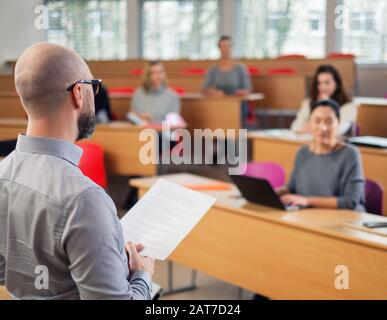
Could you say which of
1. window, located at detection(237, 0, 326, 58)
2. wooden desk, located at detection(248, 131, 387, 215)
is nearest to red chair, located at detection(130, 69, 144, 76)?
window, located at detection(237, 0, 326, 58)

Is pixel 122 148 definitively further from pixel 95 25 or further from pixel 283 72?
pixel 95 25

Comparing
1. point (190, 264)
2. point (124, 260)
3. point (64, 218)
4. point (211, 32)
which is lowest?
point (190, 264)

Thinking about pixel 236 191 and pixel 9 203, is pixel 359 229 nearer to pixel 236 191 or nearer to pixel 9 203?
pixel 236 191

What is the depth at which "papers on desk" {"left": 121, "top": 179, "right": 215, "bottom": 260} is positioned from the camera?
5.07 feet

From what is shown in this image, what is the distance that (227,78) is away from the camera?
7660 millimetres

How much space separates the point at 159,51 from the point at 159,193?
9.53 metres

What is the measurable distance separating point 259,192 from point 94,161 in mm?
2455

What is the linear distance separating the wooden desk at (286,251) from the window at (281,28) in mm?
6749

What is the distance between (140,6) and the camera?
1102cm

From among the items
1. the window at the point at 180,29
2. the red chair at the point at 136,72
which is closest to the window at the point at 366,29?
the window at the point at 180,29

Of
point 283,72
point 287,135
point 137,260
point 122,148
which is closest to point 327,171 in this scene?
point 287,135

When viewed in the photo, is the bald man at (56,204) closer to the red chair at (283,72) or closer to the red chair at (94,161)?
the red chair at (94,161)

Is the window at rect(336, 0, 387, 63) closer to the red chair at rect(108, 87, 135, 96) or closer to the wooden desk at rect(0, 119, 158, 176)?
the red chair at rect(108, 87, 135, 96)

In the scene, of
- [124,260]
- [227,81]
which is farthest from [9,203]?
[227,81]
